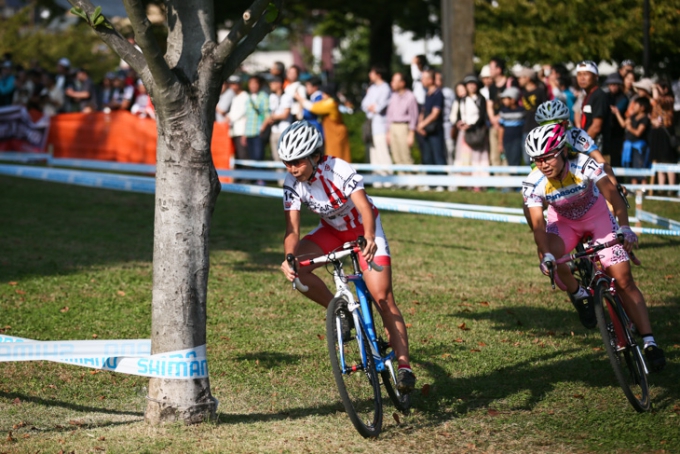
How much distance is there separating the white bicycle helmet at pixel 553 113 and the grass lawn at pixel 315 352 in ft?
6.75

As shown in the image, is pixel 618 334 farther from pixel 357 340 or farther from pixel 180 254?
pixel 180 254

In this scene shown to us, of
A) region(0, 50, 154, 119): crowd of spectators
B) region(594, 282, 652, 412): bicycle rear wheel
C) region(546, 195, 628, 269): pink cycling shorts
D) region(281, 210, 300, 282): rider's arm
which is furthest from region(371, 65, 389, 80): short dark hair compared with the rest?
region(281, 210, 300, 282): rider's arm

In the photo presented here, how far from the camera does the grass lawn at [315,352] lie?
247 inches

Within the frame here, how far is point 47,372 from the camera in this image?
7.79 meters

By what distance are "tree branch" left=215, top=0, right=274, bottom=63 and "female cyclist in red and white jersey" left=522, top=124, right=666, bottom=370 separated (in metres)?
2.46

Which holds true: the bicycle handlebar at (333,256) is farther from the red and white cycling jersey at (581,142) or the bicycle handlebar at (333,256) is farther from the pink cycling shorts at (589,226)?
the red and white cycling jersey at (581,142)

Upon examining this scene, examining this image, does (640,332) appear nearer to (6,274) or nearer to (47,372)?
(47,372)

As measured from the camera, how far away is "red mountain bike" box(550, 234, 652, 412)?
675 centimetres

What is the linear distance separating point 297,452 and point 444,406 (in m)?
1.55

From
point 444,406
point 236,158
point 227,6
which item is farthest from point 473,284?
point 227,6

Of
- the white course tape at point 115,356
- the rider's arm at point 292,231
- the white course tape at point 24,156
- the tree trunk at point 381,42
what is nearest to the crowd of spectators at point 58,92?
the white course tape at point 24,156

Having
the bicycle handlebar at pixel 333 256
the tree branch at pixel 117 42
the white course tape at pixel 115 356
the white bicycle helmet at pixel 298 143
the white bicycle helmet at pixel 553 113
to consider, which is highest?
the tree branch at pixel 117 42

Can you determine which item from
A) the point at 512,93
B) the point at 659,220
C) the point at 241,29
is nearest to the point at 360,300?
the point at 241,29

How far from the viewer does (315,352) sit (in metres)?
8.52
